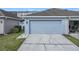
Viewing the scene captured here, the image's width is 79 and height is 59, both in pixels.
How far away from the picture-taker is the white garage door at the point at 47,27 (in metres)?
23.7

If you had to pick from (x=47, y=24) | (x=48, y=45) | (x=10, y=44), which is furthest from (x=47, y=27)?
(x=10, y=44)

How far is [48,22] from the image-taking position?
23.8 metres

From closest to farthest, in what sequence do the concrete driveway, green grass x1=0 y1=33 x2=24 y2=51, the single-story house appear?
the concrete driveway, green grass x1=0 y1=33 x2=24 y2=51, the single-story house

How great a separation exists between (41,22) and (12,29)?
5.58 metres

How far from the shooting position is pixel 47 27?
77.9 feet

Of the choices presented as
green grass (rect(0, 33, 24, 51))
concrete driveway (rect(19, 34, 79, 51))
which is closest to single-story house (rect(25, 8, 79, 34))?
green grass (rect(0, 33, 24, 51))

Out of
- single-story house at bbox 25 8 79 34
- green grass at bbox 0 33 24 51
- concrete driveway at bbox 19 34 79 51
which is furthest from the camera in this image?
single-story house at bbox 25 8 79 34

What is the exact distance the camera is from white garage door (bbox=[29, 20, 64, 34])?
23656 mm

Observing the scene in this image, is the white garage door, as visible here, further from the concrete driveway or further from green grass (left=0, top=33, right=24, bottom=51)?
the concrete driveway

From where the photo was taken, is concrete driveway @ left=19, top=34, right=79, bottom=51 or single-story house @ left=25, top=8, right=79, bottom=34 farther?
single-story house @ left=25, top=8, right=79, bottom=34

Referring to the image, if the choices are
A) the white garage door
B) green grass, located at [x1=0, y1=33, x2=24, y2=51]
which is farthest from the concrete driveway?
the white garage door

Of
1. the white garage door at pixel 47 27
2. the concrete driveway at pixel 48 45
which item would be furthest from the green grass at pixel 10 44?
the white garage door at pixel 47 27
